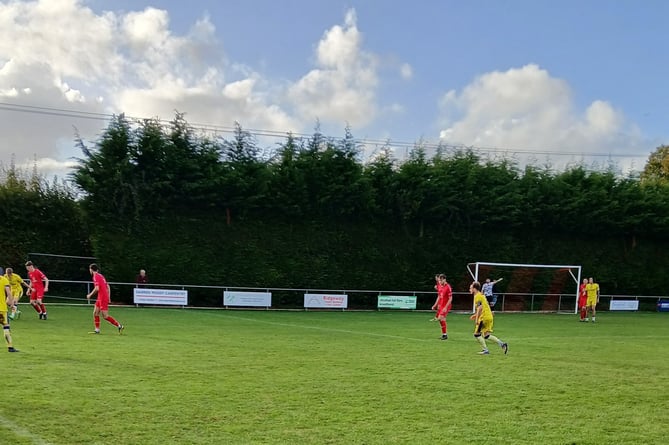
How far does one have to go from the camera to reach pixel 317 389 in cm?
889

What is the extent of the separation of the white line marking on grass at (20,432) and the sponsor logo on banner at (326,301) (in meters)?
21.6

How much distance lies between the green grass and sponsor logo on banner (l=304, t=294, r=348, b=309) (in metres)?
11.5

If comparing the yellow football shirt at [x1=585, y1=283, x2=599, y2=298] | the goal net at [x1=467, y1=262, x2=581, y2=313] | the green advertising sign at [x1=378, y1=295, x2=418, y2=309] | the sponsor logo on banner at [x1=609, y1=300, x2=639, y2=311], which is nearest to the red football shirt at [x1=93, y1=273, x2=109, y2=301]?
the green advertising sign at [x1=378, y1=295, x2=418, y2=309]

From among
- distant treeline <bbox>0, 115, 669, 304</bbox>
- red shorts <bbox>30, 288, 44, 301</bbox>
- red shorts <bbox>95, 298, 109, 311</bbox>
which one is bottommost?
red shorts <bbox>30, 288, 44, 301</bbox>

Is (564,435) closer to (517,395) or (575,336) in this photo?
(517,395)

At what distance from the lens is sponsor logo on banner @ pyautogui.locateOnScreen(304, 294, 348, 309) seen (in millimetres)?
28047

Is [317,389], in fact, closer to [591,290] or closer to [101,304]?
[101,304]

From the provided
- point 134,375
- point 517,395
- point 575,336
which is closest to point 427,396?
point 517,395

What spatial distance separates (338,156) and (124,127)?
37.7ft

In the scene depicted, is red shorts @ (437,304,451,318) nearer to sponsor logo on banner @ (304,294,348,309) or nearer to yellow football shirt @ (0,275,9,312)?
yellow football shirt @ (0,275,9,312)

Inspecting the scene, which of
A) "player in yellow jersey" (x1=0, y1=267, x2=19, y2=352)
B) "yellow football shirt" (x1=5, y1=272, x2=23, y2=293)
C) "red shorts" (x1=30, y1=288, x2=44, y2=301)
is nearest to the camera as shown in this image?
"player in yellow jersey" (x1=0, y1=267, x2=19, y2=352)

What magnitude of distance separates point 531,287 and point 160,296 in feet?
71.7

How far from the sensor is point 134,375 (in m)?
9.38

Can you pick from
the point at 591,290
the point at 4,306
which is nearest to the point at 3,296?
the point at 4,306
